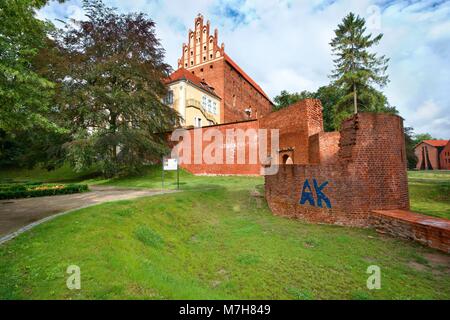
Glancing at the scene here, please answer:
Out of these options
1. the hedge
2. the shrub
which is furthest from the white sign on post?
the shrub

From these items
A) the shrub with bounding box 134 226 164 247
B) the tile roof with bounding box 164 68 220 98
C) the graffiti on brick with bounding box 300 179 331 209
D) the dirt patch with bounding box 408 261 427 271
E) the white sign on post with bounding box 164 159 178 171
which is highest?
the tile roof with bounding box 164 68 220 98

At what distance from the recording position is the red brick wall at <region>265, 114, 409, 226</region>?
842 cm

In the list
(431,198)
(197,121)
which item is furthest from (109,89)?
(431,198)

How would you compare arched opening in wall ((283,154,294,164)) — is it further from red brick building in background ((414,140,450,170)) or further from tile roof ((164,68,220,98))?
red brick building in background ((414,140,450,170))

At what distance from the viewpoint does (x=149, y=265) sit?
4582 millimetres

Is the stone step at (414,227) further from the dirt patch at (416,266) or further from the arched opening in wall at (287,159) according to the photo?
the arched opening in wall at (287,159)

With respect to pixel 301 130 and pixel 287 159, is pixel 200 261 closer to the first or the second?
pixel 301 130

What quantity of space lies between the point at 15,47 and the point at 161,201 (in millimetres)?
7247

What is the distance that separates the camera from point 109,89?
20.4 m

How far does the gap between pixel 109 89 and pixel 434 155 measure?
84.4 metres

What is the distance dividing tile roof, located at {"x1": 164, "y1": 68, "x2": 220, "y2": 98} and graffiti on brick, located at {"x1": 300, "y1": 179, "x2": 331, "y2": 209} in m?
26.2

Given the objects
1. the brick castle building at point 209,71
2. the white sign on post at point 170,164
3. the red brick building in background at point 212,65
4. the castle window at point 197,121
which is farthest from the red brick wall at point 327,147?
the red brick building in background at point 212,65
